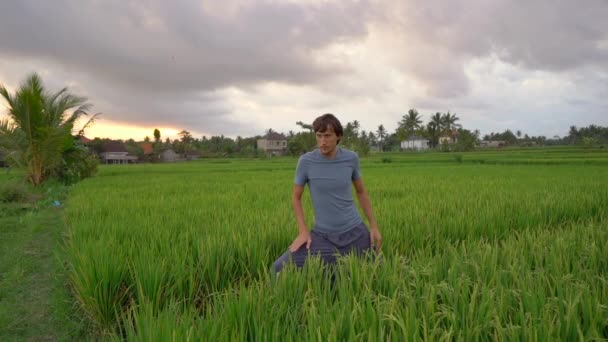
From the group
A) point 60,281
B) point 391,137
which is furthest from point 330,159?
point 391,137

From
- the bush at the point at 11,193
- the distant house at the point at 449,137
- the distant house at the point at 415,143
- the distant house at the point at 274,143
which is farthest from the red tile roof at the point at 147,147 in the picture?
the bush at the point at 11,193

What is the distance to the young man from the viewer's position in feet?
8.03

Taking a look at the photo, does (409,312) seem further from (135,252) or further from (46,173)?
(46,173)

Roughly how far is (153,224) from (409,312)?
3.28 meters

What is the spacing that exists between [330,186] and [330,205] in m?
0.12

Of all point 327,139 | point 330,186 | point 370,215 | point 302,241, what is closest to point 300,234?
point 302,241

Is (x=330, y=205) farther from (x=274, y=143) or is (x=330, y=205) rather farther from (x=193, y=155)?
(x=274, y=143)

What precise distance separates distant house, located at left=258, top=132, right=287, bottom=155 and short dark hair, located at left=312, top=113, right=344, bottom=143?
201ft

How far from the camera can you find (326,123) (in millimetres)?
2398

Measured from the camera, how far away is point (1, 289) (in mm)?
3273

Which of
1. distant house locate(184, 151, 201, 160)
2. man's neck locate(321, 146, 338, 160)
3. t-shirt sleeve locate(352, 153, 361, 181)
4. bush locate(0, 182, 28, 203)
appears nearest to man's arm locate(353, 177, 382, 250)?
t-shirt sleeve locate(352, 153, 361, 181)

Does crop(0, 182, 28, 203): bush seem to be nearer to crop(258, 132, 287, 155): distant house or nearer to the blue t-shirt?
the blue t-shirt

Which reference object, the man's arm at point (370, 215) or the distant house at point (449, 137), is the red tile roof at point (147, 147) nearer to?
the distant house at point (449, 137)

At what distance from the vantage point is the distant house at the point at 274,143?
6488cm
